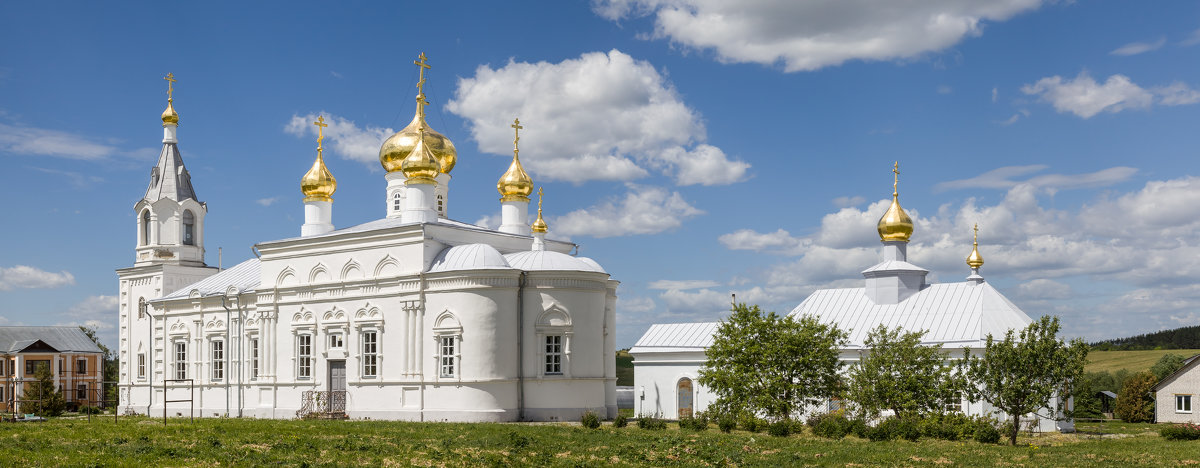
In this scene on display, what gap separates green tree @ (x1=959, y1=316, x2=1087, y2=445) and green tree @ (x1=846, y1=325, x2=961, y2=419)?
2041 mm

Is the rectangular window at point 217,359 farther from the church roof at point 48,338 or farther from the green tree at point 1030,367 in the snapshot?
the green tree at point 1030,367

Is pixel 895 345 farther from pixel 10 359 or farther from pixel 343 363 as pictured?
pixel 10 359

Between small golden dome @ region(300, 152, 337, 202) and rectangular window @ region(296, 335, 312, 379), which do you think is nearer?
rectangular window @ region(296, 335, 312, 379)

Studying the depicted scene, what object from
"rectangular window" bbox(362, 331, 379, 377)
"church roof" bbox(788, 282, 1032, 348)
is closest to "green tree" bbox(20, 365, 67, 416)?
"rectangular window" bbox(362, 331, 379, 377)

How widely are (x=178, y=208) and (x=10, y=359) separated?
1900 centimetres

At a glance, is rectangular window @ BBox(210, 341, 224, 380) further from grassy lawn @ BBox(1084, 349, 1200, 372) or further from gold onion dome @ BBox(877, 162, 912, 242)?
grassy lawn @ BBox(1084, 349, 1200, 372)

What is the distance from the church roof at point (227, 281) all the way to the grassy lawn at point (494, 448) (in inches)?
523

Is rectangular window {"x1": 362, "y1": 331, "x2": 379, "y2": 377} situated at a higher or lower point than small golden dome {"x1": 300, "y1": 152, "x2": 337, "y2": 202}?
lower

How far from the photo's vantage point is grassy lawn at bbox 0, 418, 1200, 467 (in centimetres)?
1914

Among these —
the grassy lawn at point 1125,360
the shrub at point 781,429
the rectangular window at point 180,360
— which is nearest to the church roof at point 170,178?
the rectangular window at point 180,360

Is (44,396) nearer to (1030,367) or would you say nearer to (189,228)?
(189,228)

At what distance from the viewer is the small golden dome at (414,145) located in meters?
39.2

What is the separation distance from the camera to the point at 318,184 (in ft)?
135

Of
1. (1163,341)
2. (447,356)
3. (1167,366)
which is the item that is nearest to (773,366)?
(447,356)
